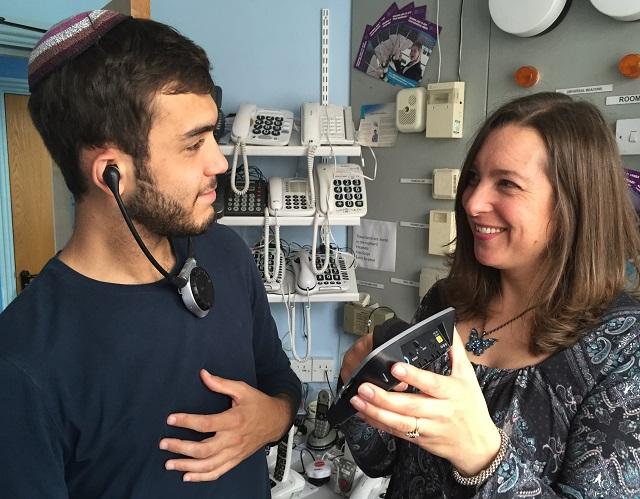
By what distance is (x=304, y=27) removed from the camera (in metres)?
1.93

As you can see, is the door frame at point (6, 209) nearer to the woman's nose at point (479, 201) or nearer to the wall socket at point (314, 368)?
the wall socket at point (314, 368)

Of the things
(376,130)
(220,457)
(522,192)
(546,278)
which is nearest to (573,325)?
(546,278)

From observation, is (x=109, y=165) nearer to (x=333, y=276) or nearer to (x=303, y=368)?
(x=333, y=276)

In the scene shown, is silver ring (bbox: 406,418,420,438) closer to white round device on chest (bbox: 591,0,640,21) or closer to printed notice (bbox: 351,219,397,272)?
white round device on chest (bbox: 591,0,640,21)

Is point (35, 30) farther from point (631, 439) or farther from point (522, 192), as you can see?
point (631, 439)

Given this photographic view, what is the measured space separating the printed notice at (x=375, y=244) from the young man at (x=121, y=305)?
1157 millimetres

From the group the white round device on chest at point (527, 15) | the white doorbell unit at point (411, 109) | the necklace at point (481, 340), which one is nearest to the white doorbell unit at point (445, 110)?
the white doorbell unit at point (411, 109)

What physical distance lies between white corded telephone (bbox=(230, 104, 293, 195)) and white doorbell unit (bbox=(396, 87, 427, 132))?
1.26 ft

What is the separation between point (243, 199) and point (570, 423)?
1.24 m

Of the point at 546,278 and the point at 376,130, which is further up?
the point at 376,130

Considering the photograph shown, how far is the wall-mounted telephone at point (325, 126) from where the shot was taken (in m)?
1.70

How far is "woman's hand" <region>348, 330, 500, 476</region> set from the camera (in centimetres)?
59

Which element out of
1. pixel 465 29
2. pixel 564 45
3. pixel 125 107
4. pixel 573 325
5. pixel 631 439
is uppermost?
pixel 465 29

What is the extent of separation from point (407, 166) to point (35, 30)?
1.33 meters
